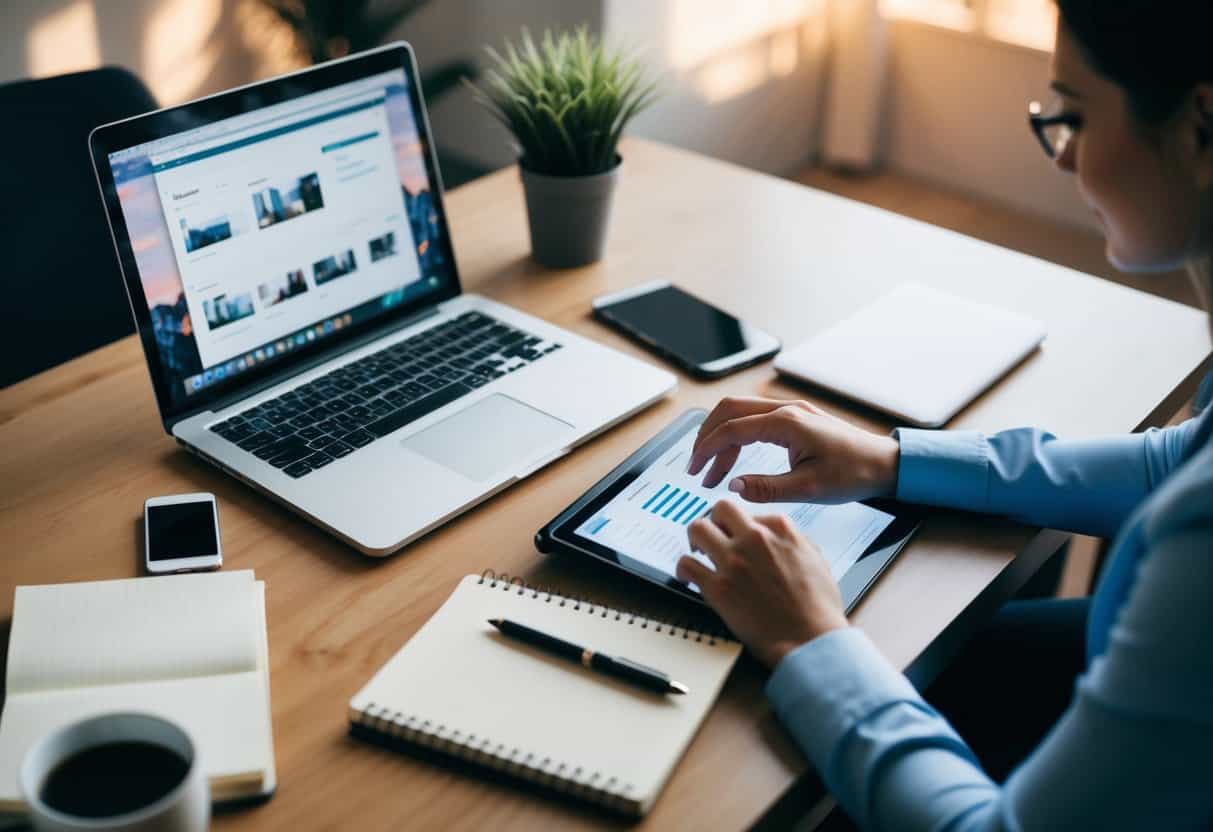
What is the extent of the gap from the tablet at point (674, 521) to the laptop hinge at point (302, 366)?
337 millimetres

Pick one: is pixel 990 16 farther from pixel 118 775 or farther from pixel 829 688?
pixel 118 775

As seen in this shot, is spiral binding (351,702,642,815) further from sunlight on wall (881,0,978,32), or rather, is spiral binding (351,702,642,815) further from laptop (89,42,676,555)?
sunlight on wall (881,0,978,32)

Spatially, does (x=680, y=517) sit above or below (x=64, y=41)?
below

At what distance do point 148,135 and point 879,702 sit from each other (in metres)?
0.77

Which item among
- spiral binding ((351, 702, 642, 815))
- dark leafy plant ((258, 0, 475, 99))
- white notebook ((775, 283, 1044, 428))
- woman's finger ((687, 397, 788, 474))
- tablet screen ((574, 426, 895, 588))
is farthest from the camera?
dark leafy plant ((258, 0, 475, 99))

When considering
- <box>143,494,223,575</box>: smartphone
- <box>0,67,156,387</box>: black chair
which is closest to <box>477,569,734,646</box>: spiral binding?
<box>143,494,223,575</box>: smartphone

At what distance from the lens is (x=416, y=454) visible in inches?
42.7

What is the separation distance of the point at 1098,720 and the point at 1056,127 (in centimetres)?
44

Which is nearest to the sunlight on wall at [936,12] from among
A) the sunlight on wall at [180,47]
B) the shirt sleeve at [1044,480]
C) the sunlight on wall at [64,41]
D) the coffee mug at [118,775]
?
the sunlight on wall at [180,47]

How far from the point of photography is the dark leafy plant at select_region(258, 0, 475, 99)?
→ 2.84 metres

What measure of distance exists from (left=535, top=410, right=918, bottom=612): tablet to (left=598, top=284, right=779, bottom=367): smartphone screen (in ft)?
0.63

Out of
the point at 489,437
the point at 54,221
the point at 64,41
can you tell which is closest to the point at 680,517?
the point at 489,437

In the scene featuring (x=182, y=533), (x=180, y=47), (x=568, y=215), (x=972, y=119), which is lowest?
(x=972, y=119)

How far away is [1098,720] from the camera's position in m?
0.68
